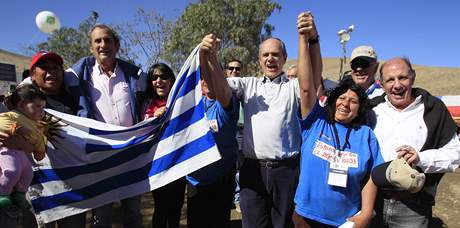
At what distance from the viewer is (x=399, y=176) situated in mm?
2365

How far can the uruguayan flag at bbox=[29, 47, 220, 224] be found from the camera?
326 centimetres

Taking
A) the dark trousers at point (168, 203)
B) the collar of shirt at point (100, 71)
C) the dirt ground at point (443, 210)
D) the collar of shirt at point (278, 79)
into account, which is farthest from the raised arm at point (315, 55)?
the dirt ground at point (443, 210)

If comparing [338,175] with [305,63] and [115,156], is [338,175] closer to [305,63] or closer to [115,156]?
[305,63]

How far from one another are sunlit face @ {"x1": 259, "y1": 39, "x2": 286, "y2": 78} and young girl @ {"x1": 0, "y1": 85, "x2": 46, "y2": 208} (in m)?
1.90

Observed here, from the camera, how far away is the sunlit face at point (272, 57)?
3121mm

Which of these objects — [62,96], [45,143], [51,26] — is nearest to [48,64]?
[62,96]

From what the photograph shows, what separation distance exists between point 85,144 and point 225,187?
4.46ft

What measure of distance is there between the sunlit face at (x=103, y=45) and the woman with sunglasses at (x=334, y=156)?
1.85m

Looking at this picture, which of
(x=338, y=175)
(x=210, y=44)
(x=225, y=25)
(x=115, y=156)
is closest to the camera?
(x=338, y=175)

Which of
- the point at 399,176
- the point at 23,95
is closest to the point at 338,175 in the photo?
the point at 399,176

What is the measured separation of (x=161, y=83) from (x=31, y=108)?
3.89 ft

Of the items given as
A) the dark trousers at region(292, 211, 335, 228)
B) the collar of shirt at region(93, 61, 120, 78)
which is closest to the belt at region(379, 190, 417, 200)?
the dark trousers at region(292, 211, 335, 228)

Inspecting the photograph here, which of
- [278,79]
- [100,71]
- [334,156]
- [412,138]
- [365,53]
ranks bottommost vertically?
[334,156]

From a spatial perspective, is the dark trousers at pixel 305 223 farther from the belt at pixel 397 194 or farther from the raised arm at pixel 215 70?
the raised arm at pixel 215 70
